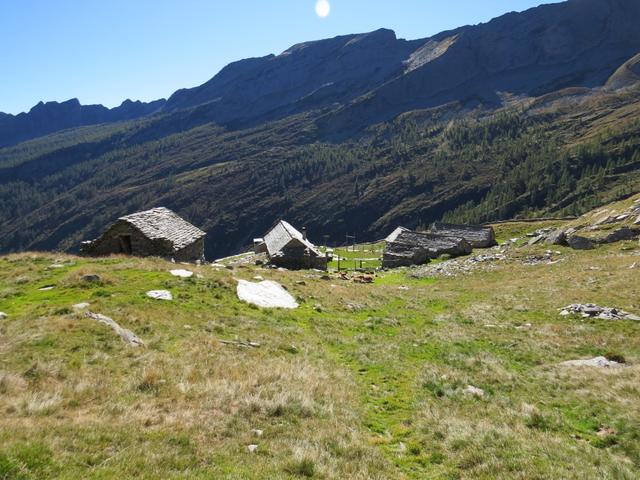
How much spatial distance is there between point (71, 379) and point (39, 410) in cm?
180

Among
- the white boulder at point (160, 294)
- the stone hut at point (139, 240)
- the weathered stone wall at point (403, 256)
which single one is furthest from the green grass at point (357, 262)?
the white boulder at point (160, 294)

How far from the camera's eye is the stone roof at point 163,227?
36562 millimetres

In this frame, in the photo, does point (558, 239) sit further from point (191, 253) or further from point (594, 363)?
point (191, 253)

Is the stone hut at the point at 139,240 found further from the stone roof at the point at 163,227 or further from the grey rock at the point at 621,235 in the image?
the grey rock at the point at 621,235

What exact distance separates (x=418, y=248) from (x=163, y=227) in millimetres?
42442

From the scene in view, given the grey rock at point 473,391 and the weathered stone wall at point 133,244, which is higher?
the weathered stone wall at point 133,244

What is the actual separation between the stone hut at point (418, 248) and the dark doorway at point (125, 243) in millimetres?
41513

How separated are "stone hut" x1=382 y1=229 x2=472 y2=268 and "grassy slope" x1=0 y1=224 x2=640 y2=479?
143ft

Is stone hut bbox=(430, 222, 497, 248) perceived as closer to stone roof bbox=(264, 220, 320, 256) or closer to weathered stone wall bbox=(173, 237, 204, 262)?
stone roof bbox=(264, 220, 320, 256)

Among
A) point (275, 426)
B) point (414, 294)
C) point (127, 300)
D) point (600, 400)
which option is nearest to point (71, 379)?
point (275, 426)

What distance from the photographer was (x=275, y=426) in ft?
31.8

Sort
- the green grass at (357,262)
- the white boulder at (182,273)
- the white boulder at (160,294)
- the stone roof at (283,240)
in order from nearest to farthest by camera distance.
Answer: the white boulder at (160,294) < the white boulder at (182,273) < the stone roof at (283,240) < the green grass at (357,262)

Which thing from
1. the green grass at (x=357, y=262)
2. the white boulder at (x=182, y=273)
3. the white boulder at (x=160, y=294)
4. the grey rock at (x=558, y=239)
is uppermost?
the white boulder at (x=160, y=294)

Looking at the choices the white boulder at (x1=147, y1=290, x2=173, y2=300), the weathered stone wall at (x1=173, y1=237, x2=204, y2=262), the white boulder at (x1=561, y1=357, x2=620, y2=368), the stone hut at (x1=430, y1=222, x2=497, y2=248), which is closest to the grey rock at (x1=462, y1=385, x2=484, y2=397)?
the white boulder at (x1=561, y1=357, x2=620, y2=368)
